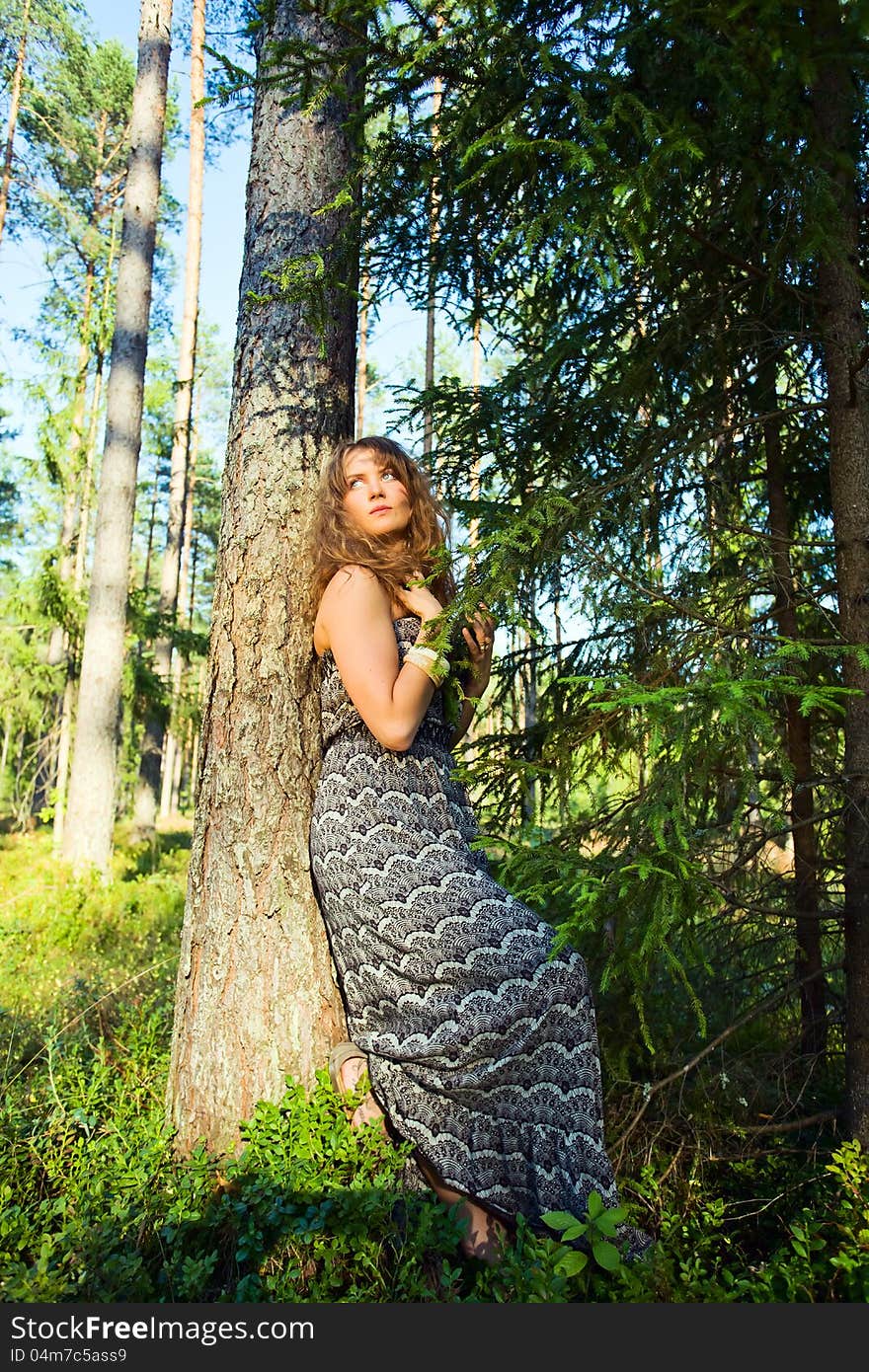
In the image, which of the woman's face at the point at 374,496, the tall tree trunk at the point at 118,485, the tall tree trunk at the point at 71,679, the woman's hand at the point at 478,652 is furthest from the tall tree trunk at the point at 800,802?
the tall tree trunk at the point at 71,679

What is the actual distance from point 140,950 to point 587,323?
4.75 metres

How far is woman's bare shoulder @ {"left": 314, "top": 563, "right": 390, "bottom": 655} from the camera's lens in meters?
2.64

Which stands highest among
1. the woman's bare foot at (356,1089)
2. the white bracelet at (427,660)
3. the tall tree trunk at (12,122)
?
the tall tree trunk at (12,122)

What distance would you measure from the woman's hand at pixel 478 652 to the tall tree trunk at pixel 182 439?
32.9 ft

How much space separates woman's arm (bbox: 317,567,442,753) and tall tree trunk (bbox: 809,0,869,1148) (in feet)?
4.39

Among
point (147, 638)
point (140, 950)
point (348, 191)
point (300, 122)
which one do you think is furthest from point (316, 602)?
point (147, 638)

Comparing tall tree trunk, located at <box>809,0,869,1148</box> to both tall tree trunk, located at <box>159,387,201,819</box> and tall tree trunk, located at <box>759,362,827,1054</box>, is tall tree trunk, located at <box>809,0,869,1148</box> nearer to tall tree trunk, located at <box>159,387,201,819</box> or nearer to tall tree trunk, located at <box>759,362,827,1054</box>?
tall tree trunk, located at <box>759,362,827,1054</box>

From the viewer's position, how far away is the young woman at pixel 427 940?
242 cm

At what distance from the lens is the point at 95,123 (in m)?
16.9

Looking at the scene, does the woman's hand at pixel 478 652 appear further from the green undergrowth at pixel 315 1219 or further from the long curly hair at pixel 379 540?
the green undergrowth at pixel 315 1219

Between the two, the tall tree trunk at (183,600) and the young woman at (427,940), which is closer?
the young woman at (427,940)

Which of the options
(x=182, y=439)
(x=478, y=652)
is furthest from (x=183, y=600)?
(x=478, y=652)

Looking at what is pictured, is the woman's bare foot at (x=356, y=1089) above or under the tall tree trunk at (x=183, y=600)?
under

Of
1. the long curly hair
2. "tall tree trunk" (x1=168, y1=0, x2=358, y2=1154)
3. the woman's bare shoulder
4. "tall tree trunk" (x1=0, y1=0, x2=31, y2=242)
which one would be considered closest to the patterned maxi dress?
"tall tree trunk" (x1=168, y1=0, x2=358, y2=1154)
